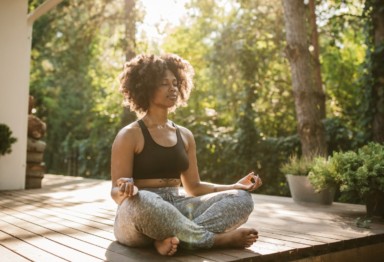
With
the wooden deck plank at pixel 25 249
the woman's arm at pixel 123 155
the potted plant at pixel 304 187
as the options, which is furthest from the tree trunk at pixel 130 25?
the woman's arm at pixel 123 155

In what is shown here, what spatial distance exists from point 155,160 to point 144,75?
575 mm

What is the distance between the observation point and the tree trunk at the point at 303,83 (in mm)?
5387

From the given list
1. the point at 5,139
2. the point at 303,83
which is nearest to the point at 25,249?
the point at 5,139

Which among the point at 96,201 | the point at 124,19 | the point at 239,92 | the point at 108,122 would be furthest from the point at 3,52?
the point at 108,122

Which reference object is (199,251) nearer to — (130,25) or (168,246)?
(168,246)

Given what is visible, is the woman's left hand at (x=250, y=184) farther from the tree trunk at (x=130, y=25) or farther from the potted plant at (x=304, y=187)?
the tree trunk at (x=130, y=25)

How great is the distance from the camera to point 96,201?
463 centimetres

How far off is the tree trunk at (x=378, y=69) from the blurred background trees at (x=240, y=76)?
0.01 meters

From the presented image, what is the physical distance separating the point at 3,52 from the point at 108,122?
7.02m

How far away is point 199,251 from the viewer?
2189mm

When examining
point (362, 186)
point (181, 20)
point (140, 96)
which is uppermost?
point (181, 20)

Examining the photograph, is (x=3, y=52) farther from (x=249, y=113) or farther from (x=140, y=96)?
(x=249, y=113)

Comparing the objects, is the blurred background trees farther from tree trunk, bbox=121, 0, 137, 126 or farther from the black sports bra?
the black sports bra

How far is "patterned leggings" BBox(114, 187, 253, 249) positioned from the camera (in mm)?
2037
